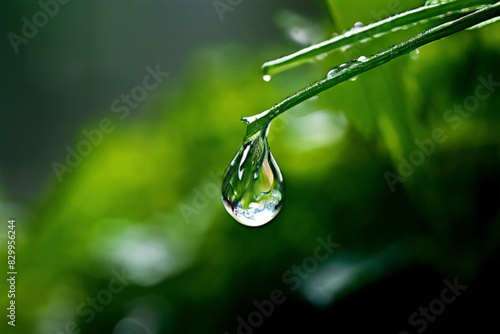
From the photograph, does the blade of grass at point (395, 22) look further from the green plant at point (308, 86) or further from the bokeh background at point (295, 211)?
the bokeh background at point (295, 211)

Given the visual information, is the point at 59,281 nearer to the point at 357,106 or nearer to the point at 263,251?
the point at 263,251

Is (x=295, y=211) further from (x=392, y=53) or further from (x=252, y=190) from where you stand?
(x=392, y=53)

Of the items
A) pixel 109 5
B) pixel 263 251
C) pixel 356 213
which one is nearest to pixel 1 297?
pixel 263 251

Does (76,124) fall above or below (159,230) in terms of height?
above

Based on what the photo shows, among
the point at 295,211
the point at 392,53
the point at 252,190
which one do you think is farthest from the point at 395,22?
the point at 295,211

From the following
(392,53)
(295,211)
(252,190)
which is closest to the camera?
(392,53)

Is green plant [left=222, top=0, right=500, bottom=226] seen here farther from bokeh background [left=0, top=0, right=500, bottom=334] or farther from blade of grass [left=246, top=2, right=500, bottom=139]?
bokeh background [left=0, top=0, right=500, bottom=334]
